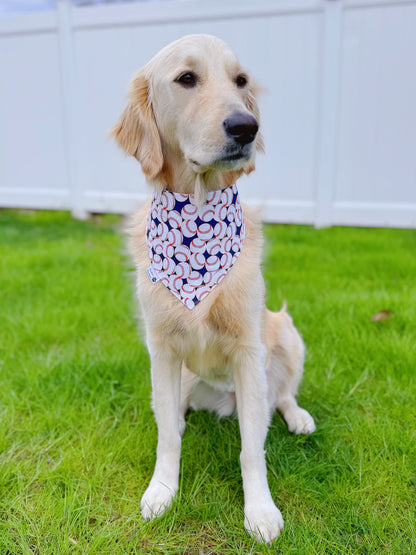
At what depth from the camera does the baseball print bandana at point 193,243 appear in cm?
171

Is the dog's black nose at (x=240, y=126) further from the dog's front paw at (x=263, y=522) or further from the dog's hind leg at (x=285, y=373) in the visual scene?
the dog's front paw at (x=263, y=522)

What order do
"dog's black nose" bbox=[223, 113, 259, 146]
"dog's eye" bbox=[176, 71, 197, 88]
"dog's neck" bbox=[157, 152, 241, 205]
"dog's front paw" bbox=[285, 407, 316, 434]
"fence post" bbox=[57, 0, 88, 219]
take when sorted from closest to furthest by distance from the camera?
"dog's black nose" bbox=[223, 113, 259, 146]
"dog's eye" bbox=[176, 71, 197, 88]
"dog's neck" bbox=[157, 152, 241, 205]
"dog's front paw" bbox=[285, 407, 316, 434]
"fence post" bbox=[57, 0, 88, 219]

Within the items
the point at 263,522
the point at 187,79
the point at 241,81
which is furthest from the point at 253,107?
the point at 263,522

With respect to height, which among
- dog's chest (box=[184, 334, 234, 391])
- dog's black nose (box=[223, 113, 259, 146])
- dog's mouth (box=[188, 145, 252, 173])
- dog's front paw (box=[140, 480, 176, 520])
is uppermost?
dog's black nose (box=[223, 113, 259, 146])

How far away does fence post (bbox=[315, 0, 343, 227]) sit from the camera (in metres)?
4.77

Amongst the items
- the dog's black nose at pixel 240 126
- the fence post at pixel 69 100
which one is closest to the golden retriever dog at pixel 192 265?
the dog's black nose at pixel 240 126

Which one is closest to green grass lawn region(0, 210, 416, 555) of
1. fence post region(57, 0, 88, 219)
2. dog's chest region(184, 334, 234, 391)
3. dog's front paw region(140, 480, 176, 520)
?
dog's front paw region(140, 480, 176, 520)

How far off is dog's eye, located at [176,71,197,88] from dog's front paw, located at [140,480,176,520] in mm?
1402

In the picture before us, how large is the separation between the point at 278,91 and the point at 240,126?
3.97 m

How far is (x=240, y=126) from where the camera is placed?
144cm

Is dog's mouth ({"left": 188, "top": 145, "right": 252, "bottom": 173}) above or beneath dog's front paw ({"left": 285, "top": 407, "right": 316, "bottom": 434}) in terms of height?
above

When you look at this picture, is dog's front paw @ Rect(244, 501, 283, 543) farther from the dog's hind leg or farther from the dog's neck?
the dog's neck

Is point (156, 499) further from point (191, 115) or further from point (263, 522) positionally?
point (191, 115)

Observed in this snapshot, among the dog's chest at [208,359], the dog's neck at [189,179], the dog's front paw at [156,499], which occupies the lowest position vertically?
the dog's front paw at [156,499]
